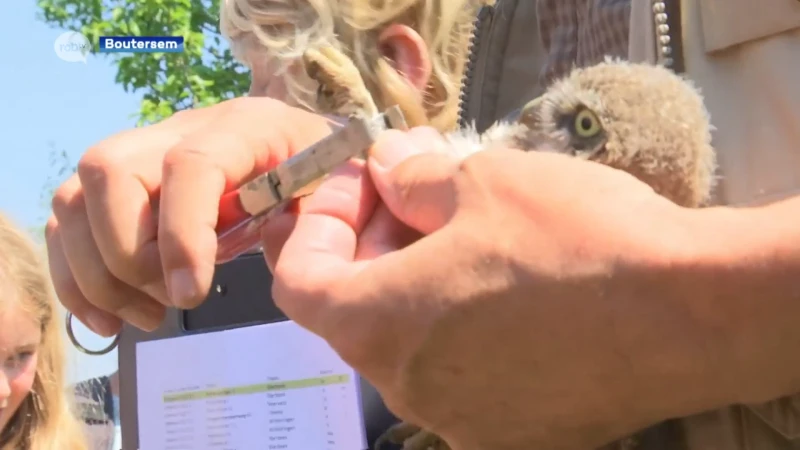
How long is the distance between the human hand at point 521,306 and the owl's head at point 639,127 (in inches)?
0.9

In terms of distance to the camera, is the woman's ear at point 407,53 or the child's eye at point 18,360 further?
the child's eye at point 18,360

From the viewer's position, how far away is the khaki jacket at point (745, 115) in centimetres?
43

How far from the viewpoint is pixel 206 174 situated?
21.5 inches

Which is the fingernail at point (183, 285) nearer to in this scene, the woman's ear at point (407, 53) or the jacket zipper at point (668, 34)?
the jacket zipper at point (668, 34)

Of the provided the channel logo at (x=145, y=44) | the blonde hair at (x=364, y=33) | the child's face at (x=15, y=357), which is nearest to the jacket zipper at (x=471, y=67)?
the blonde hair at (x=364, y=33)

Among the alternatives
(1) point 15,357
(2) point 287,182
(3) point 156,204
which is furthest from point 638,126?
(1) point 15,357

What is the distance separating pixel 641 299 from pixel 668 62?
0.21m

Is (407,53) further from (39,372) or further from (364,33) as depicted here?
(39,372)

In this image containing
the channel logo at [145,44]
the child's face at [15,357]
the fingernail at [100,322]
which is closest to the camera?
the fingernail at [100,322]

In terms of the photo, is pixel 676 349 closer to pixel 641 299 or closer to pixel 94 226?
pixel 641 299

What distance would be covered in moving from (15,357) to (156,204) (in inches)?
47.2

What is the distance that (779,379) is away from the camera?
37 centimetres

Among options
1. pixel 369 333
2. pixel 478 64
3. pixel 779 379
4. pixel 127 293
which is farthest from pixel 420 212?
pixel 478 64

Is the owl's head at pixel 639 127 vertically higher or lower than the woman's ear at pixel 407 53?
lower
